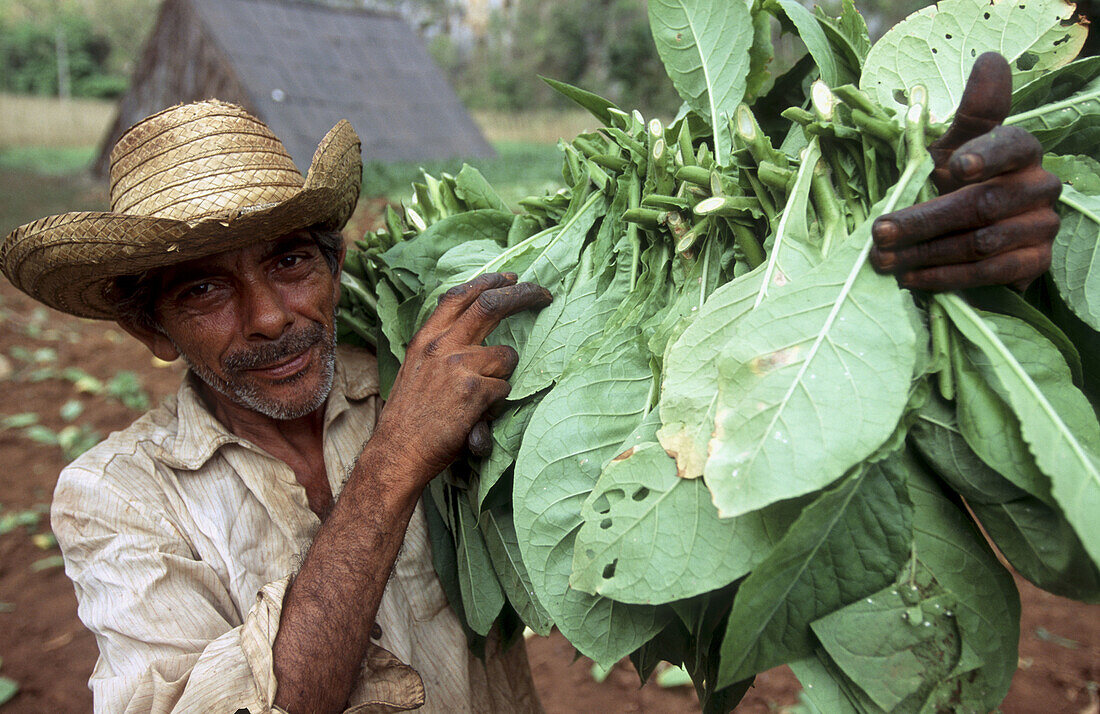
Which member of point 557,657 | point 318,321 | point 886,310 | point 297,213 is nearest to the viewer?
point 886,310

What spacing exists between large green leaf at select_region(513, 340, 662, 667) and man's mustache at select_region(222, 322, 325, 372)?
2.07ft

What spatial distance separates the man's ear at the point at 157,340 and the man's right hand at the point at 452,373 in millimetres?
681

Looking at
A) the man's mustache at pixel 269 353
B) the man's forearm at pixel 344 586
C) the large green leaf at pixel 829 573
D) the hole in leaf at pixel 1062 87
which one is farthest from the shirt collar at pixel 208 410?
the hole in leaf at pixel 1062 87

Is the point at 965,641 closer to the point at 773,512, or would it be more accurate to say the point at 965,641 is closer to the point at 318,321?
the point at 773,512

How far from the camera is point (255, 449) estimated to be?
1.59m

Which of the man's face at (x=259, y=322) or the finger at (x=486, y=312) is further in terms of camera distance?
the man's face at (x=259, y=322)

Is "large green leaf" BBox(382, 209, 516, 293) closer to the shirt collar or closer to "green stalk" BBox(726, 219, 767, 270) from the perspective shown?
the shirt collar

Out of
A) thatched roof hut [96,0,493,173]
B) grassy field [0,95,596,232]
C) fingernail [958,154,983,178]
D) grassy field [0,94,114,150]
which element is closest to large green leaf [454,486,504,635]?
fingernail [958,154,983,178]

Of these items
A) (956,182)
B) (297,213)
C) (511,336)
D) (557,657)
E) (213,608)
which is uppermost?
(956,182)

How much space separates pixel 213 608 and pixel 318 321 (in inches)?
23.1

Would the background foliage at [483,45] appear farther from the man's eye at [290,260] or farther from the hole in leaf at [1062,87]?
the hole in leaf at [1062,87]

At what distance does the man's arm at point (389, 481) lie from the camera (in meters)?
1.25

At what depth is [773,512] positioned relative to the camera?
3.14ft

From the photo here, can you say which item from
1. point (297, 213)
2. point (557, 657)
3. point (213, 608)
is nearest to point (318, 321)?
point (297, 213)
